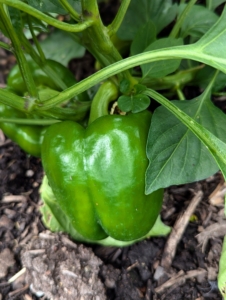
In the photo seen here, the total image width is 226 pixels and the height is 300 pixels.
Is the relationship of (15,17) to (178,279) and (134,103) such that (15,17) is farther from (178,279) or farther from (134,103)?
(178,279)

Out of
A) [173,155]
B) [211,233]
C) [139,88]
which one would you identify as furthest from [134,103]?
[211,233]

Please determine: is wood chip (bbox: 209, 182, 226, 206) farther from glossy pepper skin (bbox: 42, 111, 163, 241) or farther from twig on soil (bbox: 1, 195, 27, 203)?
twig on soil (bbox: 1, 195, 27, 203)

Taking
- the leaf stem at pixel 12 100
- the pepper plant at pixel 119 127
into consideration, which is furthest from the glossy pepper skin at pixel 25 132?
the leaf stem at pixel 12 100

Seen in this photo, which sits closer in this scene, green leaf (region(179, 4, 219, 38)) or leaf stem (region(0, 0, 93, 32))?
leaf stem (region(0, 0, 93, 32))

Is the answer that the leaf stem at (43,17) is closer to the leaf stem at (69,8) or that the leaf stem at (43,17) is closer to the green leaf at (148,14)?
the leaf stem at (69,8)

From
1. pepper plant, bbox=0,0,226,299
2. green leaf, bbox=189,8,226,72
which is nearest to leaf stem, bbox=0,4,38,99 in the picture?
pepper plant, bbox=0,0,226,299
